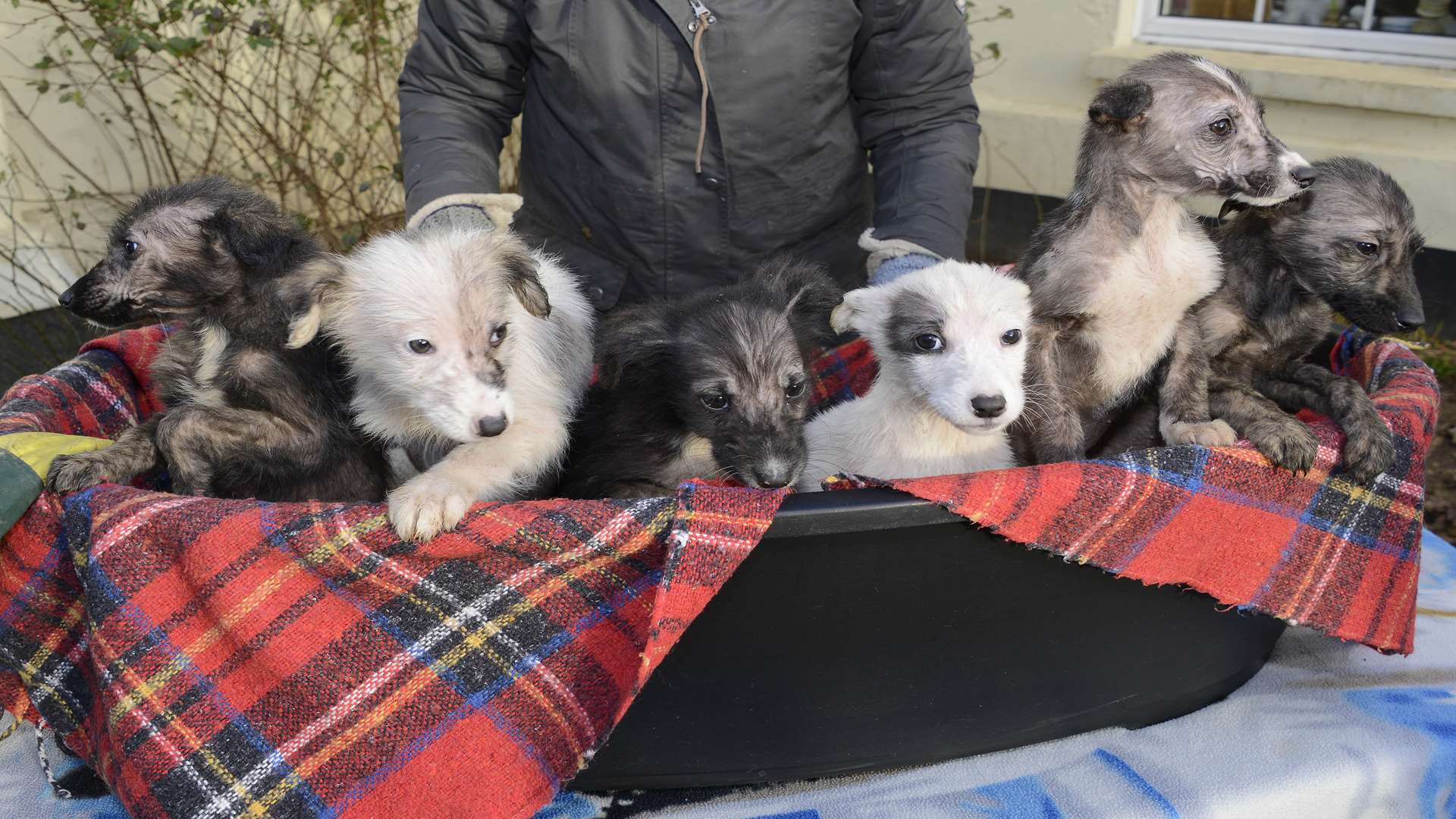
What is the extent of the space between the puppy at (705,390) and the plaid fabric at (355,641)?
1.94ft

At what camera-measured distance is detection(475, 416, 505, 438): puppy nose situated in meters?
2.31

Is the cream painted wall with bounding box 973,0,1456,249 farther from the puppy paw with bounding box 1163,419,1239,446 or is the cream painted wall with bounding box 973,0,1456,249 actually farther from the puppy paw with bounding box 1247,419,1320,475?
the puppy paw with bounding box 1247,419,1320,475

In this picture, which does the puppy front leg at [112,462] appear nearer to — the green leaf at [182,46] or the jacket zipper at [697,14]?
the jacket zipper at [697,14]

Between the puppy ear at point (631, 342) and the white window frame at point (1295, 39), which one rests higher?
the white window frame at point (1295, 39)

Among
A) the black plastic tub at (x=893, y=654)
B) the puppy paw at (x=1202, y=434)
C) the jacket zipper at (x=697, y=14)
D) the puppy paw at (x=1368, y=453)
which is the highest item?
the jacket zipper at (x=697, y=14)

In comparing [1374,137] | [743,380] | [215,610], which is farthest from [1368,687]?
[1374,137]

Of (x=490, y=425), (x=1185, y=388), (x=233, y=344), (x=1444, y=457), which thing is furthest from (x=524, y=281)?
(x=1444, y=457)

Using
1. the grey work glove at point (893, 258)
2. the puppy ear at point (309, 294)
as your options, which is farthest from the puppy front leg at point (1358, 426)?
the puppy ear at point (309, 294)

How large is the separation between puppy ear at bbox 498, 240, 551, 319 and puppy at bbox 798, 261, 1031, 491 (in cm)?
74

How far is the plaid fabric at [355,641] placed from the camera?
6.35 feet

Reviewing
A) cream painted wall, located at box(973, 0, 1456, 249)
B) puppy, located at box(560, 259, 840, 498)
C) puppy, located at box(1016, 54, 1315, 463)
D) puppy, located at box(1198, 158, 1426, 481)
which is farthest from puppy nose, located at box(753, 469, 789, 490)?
cream painted wall, located at box(973, 0, 1456, 249)

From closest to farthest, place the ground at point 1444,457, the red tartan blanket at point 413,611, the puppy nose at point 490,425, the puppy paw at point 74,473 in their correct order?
the red tartan blanket at point 413,611 < the puppy paw at point 74,473 < the puppy nose at point 490,425 < the ground at point 1444,457

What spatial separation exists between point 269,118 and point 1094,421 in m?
5.82

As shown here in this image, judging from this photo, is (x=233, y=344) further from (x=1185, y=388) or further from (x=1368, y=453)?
(x=1368, y=453)
